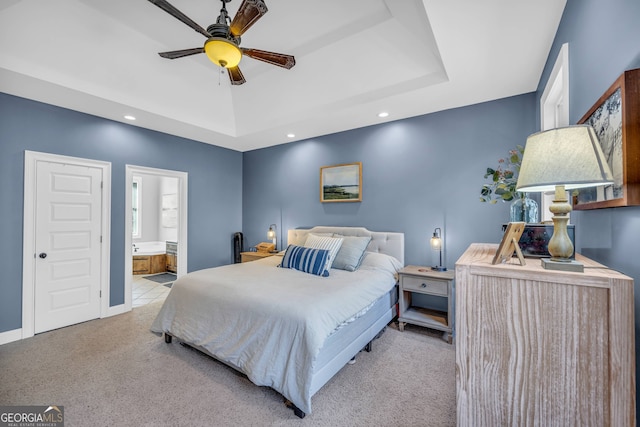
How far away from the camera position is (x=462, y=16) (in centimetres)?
187

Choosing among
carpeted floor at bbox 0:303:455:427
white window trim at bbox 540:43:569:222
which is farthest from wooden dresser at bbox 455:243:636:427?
white window trim at bbox 540:43:569:222

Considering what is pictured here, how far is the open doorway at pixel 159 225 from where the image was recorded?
180 inches

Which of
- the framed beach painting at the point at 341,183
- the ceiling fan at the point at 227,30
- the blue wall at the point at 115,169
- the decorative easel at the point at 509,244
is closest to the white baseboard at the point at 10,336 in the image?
the blue wall at the point at 115,169

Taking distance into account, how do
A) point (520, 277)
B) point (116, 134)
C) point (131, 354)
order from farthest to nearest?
point (116, 134)
point (131, 354)
point (520, 277)

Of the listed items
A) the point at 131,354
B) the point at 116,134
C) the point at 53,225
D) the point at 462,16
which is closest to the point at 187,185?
the point at 116,134

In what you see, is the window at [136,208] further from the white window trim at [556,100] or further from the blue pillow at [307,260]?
the white window trim at [556,100]

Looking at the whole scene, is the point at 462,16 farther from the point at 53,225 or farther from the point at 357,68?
the point at 53,225

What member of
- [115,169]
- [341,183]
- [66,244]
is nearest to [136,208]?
[115,169]

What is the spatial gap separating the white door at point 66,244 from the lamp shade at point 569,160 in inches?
180

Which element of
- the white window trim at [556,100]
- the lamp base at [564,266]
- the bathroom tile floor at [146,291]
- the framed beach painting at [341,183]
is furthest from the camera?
the bathroom tile floor at [146,291]

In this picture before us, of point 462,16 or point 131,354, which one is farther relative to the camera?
point 131,354

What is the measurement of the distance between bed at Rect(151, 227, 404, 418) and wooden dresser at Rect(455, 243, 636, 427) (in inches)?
40.4

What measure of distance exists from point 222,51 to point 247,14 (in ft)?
1.04

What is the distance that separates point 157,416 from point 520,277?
7.71ft
